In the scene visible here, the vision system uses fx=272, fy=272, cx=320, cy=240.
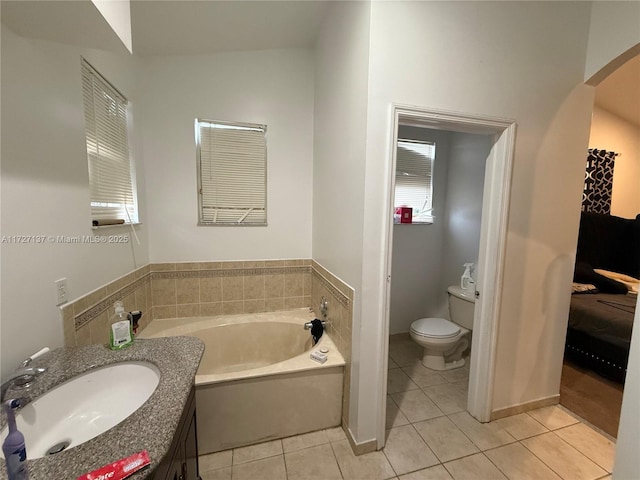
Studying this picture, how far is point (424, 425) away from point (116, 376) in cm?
181

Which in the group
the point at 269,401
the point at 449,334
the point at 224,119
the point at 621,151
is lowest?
the point at 269,401

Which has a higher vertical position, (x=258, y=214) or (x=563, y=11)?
(x=563, y=11)

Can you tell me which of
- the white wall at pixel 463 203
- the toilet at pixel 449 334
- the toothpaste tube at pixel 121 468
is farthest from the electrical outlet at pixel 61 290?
the white wall at pixel 463 203

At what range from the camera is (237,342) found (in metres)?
2.29

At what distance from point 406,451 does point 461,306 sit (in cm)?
133

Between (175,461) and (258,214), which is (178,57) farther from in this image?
(175,461)

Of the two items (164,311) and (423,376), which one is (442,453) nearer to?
(423,376)

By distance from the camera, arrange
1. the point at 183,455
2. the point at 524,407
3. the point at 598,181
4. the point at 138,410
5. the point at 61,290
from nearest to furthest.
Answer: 1. the point at 138,410
2. the point at 183,455
3. the point at 61,290
4. the point at 524,407
5. the point at 598,181

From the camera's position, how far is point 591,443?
5.47ft

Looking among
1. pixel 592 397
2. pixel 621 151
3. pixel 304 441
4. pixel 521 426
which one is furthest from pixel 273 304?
pixel 621 151

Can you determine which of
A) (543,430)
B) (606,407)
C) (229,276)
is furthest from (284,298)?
(606,407)

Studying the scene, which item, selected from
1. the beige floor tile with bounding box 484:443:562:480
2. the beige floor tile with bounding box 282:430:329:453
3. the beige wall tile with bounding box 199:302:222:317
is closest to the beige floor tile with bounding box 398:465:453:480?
the beige floor tile with bounding box 484:443:562:480

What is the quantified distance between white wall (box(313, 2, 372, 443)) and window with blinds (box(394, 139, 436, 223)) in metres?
0.98

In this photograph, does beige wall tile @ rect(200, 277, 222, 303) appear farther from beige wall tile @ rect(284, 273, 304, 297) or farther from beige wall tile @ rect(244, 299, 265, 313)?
beige wall tile @ rect(284, 273, 304, 297)
